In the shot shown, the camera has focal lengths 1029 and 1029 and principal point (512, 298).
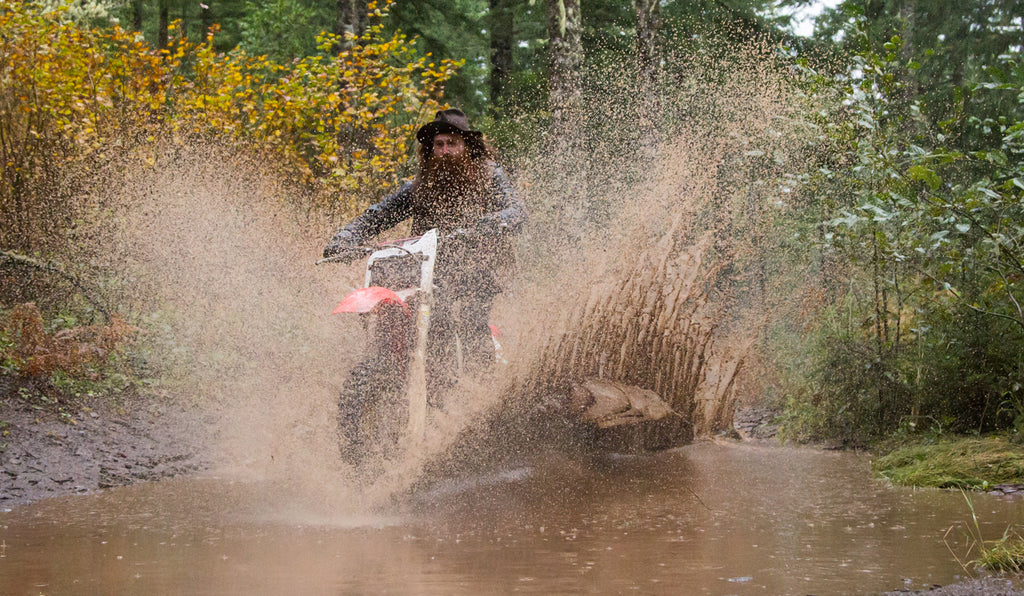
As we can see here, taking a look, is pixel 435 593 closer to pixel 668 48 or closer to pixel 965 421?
pixel 965 421

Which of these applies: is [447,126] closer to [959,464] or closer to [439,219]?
[439,219]

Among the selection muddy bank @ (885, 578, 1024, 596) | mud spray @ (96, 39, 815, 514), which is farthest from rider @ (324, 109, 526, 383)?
muddy bank @ (885, 578, 1024, 596)

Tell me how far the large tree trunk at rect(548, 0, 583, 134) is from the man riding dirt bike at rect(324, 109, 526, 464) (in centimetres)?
846

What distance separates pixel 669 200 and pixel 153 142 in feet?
24.6

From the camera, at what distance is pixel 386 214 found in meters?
6.99

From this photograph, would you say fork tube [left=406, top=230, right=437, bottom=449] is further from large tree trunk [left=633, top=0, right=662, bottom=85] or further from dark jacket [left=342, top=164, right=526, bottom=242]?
large tree trunk [left=633, top=0, right=662, bottom=85]

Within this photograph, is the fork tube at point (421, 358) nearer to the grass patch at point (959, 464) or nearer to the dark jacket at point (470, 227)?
the dark jacket at point (470, 227)

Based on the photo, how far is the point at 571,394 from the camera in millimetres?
8273

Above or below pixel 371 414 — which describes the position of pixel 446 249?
above

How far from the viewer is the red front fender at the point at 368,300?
5.71 meters

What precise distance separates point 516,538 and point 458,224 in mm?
2209

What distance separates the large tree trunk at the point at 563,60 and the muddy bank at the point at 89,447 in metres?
8.04

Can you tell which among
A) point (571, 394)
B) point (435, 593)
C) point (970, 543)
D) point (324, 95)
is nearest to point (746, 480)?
point (571, 394)

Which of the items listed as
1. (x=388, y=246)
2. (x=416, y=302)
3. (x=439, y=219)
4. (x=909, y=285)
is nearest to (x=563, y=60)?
(x=909, y=285)
